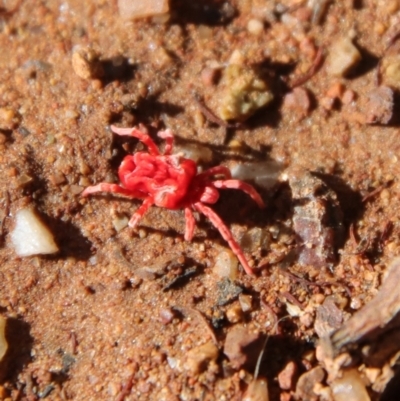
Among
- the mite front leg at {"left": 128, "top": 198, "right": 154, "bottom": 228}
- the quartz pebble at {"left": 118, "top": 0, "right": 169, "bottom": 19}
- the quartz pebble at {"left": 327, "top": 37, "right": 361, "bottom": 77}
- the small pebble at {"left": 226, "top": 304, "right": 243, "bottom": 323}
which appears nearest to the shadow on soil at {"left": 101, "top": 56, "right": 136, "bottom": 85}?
the quartz pebble at {"left": 118, "top": 0, "right": 169, "bottom": 19}

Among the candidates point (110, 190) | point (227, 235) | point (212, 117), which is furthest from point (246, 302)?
point (212, 117)

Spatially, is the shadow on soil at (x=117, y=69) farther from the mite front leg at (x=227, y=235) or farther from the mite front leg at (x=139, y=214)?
the mite front leg at (x=227, y=235)

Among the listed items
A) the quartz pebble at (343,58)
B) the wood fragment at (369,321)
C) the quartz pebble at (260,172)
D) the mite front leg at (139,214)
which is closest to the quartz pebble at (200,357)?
the wood fragment at (369,321)

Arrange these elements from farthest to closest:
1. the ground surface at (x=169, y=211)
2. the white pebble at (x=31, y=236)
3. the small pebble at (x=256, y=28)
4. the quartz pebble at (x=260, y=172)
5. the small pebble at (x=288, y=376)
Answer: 1. the small pebble at (x=256, y=28)
2. the quartz pebble at (x=260, y=172)
3. the white pebble at (x=31, y=236)
4. the ground surface at (x=169, y=211)
5. the small pebble at (x=288, y=376)

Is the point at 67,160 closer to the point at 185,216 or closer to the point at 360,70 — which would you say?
the point at 185,216

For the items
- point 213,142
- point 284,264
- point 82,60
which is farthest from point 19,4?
point 284,264

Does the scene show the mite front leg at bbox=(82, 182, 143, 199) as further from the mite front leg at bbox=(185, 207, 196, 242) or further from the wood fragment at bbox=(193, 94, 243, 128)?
the wood fragment at bbox=(193, 94, 243, 128)

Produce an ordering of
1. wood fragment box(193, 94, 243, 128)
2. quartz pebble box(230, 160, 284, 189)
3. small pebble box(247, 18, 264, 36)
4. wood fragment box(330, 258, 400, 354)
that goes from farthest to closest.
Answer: small pebble box(247, 18, 264, 36) → wood fragment box(193, 94, 243, 128) → quartz pebble box(230, 160, 284, 189) → wood fragment box(330, 258, 400, 354)
